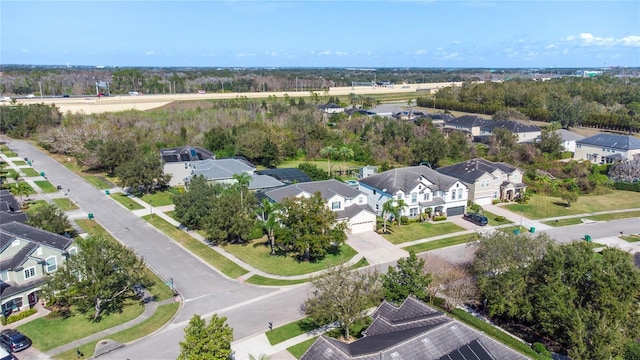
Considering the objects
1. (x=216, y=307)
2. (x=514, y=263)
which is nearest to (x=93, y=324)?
(x=216, y=307)

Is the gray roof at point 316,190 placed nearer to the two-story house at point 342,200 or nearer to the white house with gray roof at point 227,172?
the two-story house at point 342,200

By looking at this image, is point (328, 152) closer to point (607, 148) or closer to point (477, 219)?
point (477, 219)

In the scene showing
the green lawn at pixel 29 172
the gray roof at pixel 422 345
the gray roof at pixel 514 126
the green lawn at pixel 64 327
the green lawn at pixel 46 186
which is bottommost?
the green lawn at pixel 64 327

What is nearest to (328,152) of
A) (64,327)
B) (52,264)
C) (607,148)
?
(607,148)

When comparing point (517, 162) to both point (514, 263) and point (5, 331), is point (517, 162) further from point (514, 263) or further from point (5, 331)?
point (5, 331)

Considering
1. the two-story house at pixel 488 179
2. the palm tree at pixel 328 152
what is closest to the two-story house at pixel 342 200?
the two-story house at pixel 488 179

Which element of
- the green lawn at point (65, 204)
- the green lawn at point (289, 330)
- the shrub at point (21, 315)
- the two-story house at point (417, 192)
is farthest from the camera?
the green lawn at point (65, 204)
